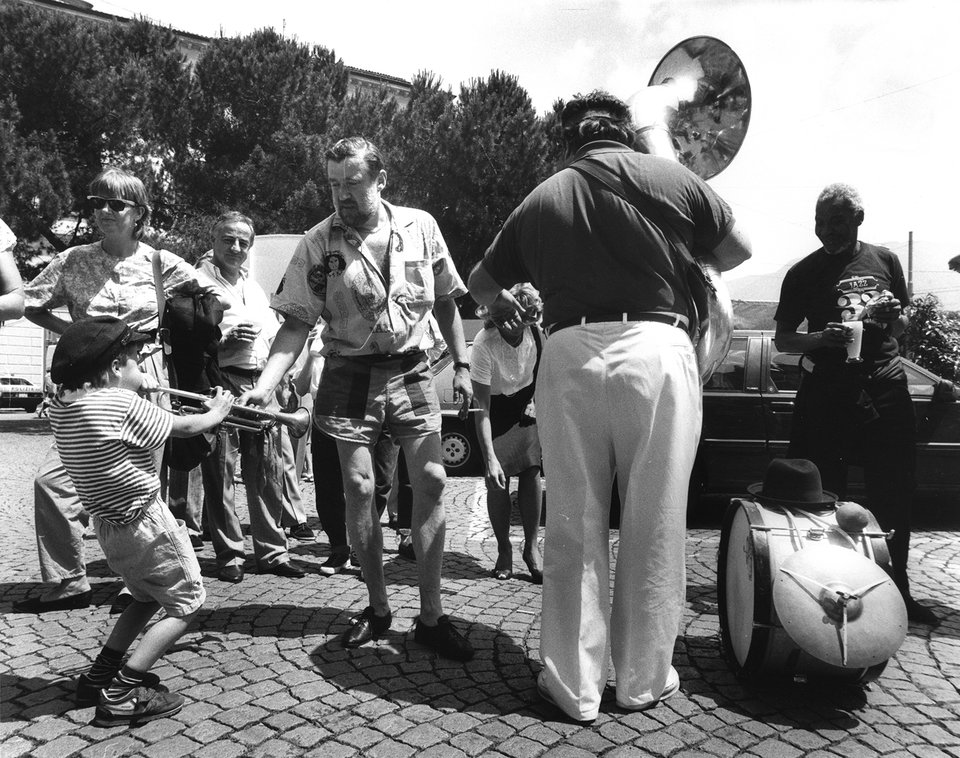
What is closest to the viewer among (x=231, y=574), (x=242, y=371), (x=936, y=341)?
(x=231, y=574)

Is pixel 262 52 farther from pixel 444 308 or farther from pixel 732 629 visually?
pixel 732 629

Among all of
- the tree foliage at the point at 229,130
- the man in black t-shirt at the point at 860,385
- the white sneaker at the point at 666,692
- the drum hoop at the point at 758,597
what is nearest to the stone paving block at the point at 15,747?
the white sneaker at the point at 666,692

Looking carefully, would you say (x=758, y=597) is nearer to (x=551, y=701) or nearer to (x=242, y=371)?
(x=551, y=701)

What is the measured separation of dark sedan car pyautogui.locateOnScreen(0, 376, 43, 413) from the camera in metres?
29.5

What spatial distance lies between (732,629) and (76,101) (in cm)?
2019

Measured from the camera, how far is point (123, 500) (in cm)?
294

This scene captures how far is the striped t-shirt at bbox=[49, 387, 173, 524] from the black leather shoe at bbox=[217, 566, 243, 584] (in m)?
1.93

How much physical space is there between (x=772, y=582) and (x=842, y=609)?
240mm

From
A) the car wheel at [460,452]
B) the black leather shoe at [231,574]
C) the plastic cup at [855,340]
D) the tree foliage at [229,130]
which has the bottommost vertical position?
the car wheel at [460,452]

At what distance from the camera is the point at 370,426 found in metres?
3.63

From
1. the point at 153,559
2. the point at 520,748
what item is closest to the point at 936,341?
the point at 520,748

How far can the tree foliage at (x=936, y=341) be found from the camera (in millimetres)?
16703

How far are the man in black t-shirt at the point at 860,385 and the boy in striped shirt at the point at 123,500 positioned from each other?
2.95 metres

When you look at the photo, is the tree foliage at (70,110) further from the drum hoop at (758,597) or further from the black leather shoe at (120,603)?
the drum hoop at (758,597)
